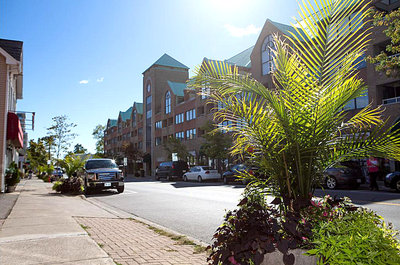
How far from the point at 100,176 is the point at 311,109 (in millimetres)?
15394

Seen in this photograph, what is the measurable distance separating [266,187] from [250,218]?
69 cm

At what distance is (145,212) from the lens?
1063cm

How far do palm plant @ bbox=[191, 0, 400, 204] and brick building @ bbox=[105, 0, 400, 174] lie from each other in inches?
778

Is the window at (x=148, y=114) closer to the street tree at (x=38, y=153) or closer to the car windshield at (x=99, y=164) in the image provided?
the street tree at (x=38, y=153)

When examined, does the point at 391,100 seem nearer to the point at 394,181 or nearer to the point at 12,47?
the point at 394,181

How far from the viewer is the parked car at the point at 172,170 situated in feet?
116

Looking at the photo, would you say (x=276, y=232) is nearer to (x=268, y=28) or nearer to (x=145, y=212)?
(x=145, y=212)

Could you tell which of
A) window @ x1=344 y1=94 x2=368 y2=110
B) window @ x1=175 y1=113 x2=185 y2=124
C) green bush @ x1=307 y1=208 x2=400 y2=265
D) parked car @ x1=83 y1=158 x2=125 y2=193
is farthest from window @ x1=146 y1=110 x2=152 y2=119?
green bush @ x1=307 y1=208 x2=400 y2=265

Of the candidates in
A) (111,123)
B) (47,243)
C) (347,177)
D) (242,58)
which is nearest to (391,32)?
(347,177)

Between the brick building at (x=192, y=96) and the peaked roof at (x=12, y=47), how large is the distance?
1336 centimetres

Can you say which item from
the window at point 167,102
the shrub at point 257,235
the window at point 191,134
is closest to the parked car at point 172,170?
the window at point 191,134

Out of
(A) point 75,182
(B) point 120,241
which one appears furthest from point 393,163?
(B) point 120,241

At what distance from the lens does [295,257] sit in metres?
2.70

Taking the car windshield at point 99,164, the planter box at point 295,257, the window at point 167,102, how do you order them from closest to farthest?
the planter box at point 295,257
the car windshield at point 99,164
the window at point 167,102
